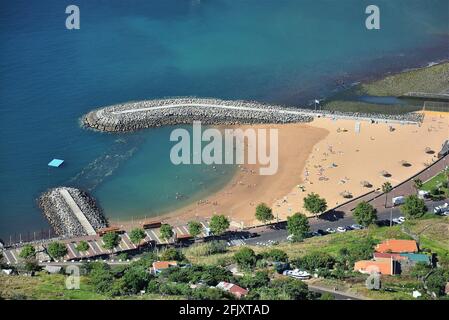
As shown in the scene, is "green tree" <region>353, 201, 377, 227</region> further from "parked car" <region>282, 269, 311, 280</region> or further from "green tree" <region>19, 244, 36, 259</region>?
"green tree" <region>19, 244, 36, 259</region>

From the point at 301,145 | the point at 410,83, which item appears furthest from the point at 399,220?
the point at 410,83

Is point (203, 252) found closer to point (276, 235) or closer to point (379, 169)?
point (276, 235)

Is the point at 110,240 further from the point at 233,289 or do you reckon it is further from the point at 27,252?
the point at 233,289

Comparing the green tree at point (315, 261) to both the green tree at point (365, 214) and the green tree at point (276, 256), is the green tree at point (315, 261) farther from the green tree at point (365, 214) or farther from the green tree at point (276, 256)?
the green tree at point (365, 214)

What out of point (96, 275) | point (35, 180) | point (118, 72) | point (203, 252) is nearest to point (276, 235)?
point (203, 252)

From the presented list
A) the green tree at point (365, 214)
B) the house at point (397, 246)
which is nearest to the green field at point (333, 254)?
the green tree at point (365, 214)

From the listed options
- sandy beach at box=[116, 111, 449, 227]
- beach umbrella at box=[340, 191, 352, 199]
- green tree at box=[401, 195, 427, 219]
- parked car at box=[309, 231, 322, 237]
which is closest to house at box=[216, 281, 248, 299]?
parked car at box=[309, 231, 322, 237]
